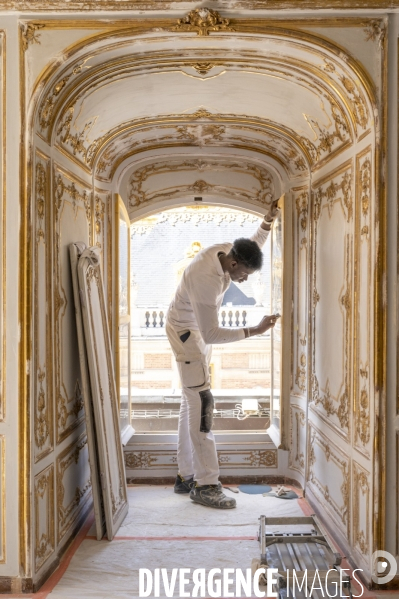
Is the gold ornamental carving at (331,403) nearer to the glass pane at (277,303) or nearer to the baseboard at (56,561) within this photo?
the glass pane at (277,303)

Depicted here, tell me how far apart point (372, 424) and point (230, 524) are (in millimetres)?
1436

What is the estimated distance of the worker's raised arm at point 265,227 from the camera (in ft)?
14.8

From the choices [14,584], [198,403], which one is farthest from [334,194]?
[14,584]

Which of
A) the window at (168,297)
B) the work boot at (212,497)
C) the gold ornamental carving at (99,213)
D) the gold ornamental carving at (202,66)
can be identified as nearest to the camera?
the gold ornamental carving at (202,66)

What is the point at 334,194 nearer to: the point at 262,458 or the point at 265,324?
the point at 265,324

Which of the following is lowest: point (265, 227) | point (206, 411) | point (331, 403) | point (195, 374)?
point (206, 411)

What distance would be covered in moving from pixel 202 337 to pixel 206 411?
1.90 ft

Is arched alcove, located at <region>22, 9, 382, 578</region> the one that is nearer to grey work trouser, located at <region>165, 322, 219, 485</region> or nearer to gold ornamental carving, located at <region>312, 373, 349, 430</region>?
gold ornamental carving, located at <region>312, 373, 349, 430</region>

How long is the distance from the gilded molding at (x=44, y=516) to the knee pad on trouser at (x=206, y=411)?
1278mm

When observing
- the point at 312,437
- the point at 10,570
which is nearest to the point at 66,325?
the point at 10,570

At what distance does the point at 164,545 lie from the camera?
349 centimetres

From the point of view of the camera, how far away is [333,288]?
3.71 m

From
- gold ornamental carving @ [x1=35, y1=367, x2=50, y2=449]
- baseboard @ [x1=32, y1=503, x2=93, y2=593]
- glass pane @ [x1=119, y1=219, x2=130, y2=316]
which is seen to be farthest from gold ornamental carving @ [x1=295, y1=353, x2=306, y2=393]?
gold ornamental carving @ [x1=35, y1=367, x2=50, y2=449]

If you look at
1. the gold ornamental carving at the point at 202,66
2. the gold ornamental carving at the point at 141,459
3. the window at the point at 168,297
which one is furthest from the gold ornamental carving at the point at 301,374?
the window at the point at 168,297
